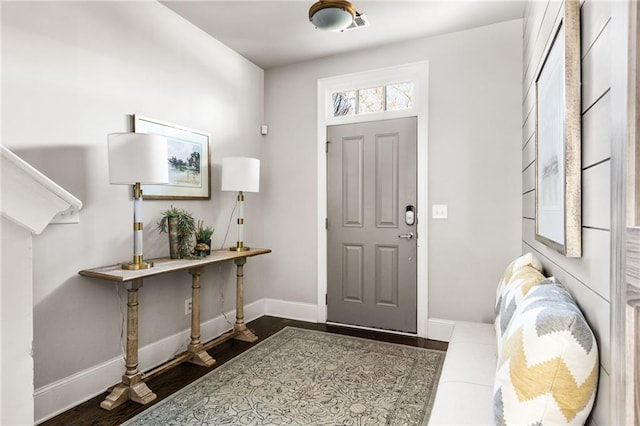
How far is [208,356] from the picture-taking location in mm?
2742

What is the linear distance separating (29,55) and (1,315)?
5.31 ft

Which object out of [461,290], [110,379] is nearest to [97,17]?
[110,379]

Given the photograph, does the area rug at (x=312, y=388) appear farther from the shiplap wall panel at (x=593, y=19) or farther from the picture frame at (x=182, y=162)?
the shiplap wall panel at (x=593, y=19)

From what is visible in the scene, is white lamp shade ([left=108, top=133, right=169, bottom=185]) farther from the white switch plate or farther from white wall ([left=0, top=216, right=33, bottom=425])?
the white switch plate

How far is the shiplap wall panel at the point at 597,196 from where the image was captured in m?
0.92

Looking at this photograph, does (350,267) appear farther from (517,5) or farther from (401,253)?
(517,5)

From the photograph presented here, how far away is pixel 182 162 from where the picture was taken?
294cm

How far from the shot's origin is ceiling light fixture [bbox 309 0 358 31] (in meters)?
2.29

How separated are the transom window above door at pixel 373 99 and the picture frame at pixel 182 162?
1.35 meters

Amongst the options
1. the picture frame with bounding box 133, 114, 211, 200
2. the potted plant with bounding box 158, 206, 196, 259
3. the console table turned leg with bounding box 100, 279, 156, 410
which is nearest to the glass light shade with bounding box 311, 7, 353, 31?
the picture frame with bounding box 133, 114, 211, 200

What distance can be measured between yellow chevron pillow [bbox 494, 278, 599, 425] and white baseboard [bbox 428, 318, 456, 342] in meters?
2.22

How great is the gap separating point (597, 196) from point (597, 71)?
1.15 ft

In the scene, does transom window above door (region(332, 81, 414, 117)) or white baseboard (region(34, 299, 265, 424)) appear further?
transom window above door (region(332, 81, 414, 117))

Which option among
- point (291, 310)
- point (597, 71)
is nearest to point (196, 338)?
point (291, 310)
